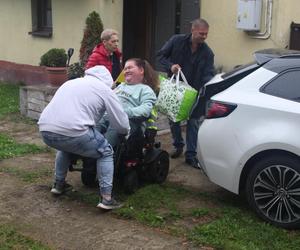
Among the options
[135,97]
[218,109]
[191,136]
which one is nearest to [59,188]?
[135,97]

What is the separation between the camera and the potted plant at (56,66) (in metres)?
9.45

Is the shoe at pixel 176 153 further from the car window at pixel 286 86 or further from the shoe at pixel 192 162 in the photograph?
the car window at pixel 286 86

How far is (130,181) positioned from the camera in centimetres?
546

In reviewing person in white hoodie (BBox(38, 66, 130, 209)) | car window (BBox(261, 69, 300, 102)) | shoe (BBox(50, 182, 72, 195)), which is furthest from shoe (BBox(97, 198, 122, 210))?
car window (BBox(261, 69, 300, 102))

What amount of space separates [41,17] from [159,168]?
7399mm

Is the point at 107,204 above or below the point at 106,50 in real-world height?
below

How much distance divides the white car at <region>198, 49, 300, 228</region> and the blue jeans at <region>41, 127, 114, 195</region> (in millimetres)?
878

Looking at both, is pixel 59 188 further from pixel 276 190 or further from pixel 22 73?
pixel 22 73

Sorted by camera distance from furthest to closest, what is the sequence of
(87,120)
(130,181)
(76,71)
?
(76,71) < (130,181) < (87,120)

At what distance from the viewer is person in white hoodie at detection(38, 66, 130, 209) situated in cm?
493

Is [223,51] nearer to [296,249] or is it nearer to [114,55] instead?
[114,55]

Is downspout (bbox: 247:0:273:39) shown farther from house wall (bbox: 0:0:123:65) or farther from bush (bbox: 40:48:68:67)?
bush (bbox: 40:48:68:67)

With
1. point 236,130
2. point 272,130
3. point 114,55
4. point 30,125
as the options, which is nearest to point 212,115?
point 236,130

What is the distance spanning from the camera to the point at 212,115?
5137 millimetres
